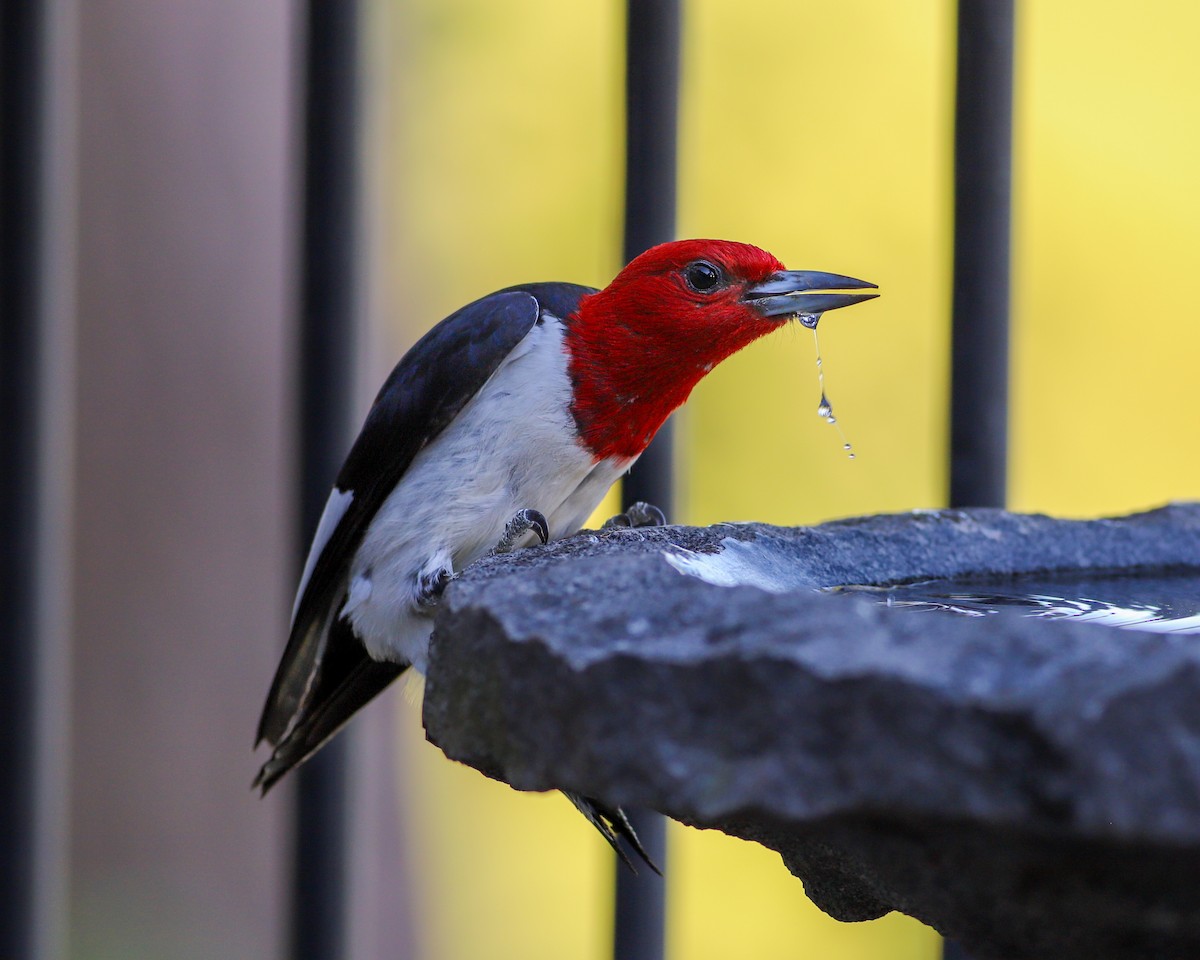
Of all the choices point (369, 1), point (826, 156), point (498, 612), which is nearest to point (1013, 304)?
point (369, 1)

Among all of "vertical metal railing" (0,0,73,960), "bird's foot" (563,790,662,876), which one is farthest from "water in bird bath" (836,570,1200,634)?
"vertical metal railing" (0,0,73,960)

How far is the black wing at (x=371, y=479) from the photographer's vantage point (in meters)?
1.85

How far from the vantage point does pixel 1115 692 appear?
0.73 metres

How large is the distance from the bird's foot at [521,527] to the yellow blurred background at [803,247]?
233cm

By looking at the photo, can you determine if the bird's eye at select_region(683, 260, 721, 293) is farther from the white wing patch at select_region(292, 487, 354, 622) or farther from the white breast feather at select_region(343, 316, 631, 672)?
the white wing patch at select_region(292, 487, 354, 622)

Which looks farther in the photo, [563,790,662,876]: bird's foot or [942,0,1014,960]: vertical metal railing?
[942,0,1014,960]: vertical metal railing

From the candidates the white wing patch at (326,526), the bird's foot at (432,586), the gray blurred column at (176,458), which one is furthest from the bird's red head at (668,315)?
the gray blurred column at (176,458)

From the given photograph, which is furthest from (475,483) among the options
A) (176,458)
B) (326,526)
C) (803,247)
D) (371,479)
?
(803,247)

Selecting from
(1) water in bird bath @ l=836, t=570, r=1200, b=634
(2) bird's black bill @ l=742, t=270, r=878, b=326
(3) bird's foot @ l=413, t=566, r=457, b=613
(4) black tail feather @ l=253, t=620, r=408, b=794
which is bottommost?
(4) black tail feather @ l=253, t=620, r=408, b=794

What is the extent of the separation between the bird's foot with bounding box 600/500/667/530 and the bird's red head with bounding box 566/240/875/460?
3.1 inches

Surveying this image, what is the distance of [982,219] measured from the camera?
1.94m

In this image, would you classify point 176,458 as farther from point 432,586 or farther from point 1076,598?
point 1076,598

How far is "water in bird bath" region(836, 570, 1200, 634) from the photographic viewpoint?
50.2 inches

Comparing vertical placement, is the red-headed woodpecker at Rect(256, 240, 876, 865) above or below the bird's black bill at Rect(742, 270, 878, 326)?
below
